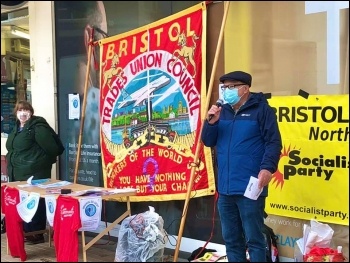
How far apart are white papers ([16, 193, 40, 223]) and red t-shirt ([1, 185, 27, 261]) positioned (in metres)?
0.10

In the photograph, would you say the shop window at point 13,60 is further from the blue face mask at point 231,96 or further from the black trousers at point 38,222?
the blue face mask at point 231,96

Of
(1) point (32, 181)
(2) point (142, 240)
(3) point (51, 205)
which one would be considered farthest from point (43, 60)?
(2) point (142, 240)

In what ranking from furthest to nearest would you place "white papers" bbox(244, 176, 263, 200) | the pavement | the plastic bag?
the pavement → the plastic bag → "white papers" bbox(244, 176, 263, 200)

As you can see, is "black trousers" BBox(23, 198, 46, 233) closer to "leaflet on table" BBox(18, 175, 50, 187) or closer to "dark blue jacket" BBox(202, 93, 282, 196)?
"leaflet on table" BBox(18, 175, 50, 187)

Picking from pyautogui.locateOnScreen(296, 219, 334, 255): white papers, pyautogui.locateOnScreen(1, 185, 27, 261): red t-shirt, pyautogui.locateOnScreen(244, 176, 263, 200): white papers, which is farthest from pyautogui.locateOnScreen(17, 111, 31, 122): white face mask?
pyautogui.locateOnScreen(296, 219, 334, 255): white papers

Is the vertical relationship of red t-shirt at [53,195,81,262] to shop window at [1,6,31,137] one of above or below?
below

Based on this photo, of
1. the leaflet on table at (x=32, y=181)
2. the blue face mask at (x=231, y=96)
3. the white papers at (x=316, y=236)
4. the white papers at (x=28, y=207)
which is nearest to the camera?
the blue face mask at (x=231, y=96)

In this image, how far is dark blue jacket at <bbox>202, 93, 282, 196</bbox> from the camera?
3.61 metres

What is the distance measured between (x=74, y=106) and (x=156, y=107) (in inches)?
59.3

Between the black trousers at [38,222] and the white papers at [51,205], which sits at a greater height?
the white papers at [51,205]

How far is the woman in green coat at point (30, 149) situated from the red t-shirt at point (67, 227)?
1.20 metres

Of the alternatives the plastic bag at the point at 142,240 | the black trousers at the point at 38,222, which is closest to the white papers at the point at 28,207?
the black trousers at the point at 38,222

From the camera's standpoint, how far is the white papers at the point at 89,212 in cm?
433

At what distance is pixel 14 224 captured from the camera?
5.11m
